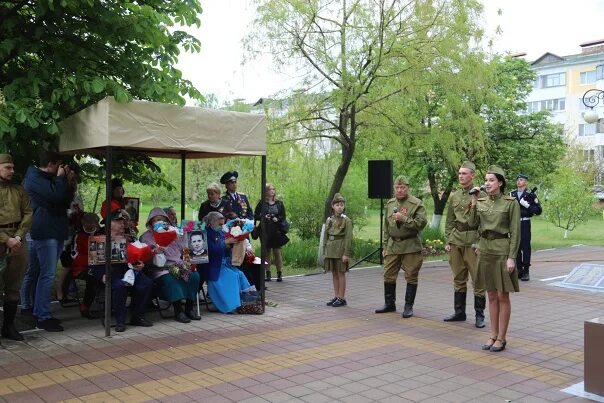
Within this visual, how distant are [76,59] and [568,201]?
22.4 meters

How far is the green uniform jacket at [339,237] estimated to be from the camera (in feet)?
27.4

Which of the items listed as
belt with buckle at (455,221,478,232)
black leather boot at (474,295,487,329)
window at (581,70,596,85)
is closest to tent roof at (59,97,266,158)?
belt with buckle at (455,221,478,232)

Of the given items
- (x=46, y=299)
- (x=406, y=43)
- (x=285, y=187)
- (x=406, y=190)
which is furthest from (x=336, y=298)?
(x=285, y=187)

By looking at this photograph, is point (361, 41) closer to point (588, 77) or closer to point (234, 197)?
point (234, 197)

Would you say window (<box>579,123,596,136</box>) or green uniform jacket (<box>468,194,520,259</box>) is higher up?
window (<box>579,123,596,136</box>)

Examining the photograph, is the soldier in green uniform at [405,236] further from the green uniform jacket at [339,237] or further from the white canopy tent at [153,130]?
the white canopy tent at [153,130]

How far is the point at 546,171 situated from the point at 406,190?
15.7m

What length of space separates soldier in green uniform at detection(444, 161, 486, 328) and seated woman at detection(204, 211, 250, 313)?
2856 millimetres

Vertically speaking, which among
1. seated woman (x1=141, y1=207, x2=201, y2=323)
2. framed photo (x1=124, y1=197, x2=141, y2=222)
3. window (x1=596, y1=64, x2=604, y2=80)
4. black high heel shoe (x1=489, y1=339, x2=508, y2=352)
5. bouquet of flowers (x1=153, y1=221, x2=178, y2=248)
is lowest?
black high heel shoe (x1=489, y1=339, x2=508, y2=352)

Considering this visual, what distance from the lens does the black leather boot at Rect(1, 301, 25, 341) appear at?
635cm

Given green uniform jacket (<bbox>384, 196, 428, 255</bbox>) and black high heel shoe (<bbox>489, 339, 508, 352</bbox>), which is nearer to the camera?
black high heel shoe (<bbox>489, 339, 508, 352</bbox>)

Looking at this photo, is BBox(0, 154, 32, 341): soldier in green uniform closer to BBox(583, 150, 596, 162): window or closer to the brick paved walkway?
the brick paved walkway

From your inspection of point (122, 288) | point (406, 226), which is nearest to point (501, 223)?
point (406, 226)

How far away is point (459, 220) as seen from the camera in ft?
24.3
